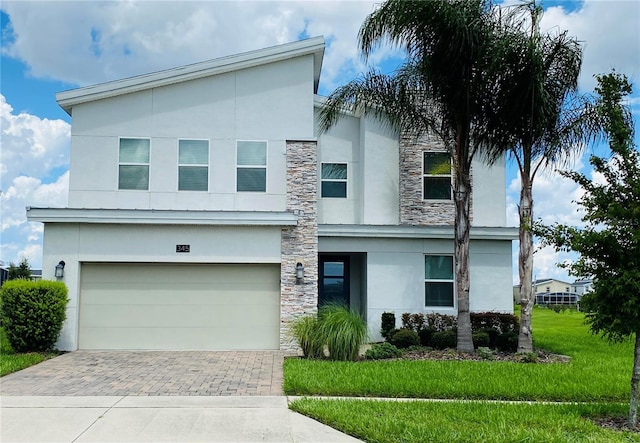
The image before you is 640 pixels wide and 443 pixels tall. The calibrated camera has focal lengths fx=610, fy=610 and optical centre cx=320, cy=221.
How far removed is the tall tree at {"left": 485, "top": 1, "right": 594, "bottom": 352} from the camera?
13984 mm

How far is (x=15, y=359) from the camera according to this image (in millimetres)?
13164

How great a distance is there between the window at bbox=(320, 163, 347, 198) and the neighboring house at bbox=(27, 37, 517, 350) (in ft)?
0.14

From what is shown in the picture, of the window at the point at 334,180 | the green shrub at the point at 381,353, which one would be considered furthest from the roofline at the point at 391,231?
the green shrub at the point at 381,353

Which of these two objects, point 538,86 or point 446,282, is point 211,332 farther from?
point 538,86

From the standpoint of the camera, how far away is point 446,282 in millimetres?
17875

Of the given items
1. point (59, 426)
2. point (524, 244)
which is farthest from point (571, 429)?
point (524, 244)

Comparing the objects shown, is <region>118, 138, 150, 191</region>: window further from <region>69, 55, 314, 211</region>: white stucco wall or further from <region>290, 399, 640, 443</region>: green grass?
<region>290, 399, 640, 443</region>: green grass

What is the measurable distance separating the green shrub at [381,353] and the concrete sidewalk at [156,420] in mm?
4441

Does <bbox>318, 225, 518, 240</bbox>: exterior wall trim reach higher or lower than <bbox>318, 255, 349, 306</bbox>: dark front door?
higher

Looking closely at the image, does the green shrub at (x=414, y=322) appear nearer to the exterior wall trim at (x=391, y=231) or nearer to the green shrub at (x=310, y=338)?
the exterior wall trim at (x=391, y=231)

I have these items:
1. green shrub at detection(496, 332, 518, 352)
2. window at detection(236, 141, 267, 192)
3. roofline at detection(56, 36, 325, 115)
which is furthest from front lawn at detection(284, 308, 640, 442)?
roofline at detection(56, 36, 325, 115)

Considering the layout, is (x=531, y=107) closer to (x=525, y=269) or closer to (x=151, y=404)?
(x=525, y=269)

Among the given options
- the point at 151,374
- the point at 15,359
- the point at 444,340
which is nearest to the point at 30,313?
the point at 15,359

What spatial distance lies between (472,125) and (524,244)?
10.5ft
